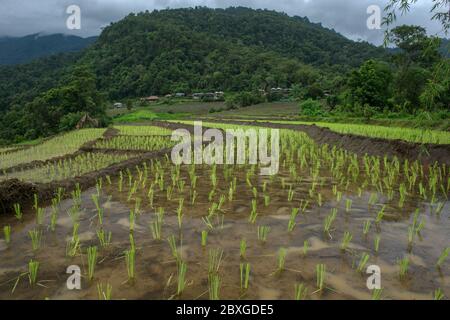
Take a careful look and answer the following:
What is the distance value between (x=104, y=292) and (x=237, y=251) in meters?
1.31

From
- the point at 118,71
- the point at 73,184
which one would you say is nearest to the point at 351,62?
the point at 118,71

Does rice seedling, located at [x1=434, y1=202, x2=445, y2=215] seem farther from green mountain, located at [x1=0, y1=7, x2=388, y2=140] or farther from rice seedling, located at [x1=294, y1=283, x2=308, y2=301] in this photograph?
green mountain, located at [x1=0, y1=7, x2=388, y2=140]

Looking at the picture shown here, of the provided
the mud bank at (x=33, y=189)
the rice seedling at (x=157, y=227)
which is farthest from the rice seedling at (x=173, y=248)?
the mud bank at (x=33, y=189)

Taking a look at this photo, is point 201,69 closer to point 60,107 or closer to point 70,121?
point 60,107

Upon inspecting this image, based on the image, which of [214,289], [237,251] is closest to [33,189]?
[237,251]

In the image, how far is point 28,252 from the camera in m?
3.57

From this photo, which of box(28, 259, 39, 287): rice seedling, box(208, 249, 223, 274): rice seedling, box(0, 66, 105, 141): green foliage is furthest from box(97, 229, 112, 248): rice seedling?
box(0, 66, 105, 141): green foliage

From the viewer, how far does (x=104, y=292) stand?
2754mm

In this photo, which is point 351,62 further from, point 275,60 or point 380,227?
point 380,227

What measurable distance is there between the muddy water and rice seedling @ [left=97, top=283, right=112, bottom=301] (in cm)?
4

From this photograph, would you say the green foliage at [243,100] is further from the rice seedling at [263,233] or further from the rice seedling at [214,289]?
the rice seedling at [214,289]

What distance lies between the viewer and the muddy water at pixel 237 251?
2.83m

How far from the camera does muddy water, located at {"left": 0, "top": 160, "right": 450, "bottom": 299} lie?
2830 millimetres

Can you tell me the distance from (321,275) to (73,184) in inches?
191
